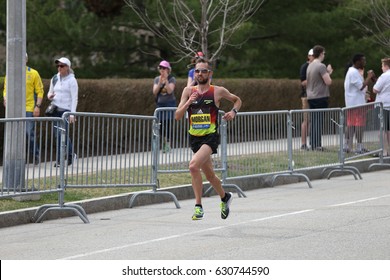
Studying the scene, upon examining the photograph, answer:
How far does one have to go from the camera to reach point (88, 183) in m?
14.7

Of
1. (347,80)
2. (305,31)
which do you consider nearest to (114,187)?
(347,80)

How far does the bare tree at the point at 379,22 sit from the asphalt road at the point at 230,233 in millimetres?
12432

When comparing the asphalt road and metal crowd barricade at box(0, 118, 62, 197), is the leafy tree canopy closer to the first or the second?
the asphalt road

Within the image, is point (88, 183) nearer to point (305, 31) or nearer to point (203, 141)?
point (203, 141)

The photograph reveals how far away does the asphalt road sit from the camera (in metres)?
10.5

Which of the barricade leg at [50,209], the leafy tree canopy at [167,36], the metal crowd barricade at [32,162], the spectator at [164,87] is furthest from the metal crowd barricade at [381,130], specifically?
the metal crowd barricade at [32,162]

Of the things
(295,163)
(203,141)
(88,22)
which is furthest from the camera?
(88,22)

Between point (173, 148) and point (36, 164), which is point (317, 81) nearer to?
point (173, 148)

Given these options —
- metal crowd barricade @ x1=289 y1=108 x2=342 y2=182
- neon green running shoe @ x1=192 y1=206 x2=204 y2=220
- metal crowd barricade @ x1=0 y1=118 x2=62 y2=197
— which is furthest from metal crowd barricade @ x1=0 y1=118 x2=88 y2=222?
metal crowd barricade @ x1=289 y1=108 x2=342 y2=182

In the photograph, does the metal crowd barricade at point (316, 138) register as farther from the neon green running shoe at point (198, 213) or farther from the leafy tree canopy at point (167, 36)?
the leafy tree canopy at point (167, 36)

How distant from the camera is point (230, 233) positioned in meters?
12.1

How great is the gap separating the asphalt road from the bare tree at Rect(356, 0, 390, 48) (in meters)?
12.4
